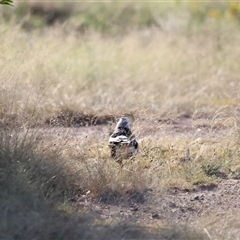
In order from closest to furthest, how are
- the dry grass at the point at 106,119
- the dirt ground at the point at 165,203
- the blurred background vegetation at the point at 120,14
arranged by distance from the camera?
the dry grass at the point at 106,119
the dirt ground at the point at 165,203
the blurred background vegetation at the point at 120,14

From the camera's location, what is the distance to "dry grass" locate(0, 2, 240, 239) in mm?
5453

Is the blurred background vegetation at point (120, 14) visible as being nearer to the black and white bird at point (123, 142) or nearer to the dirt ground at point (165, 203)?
the black and white bird at point (123, 142)

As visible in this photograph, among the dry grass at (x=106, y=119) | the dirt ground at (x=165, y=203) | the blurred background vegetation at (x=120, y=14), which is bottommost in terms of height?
the dirt ground at (x=165, y=203)

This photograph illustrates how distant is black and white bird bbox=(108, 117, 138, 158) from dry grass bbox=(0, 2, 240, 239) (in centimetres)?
11

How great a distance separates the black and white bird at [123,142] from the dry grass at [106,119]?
0.11 meters

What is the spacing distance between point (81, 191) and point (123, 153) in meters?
0.62

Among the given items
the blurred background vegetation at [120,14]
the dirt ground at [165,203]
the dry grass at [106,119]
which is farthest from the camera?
the blurred background vegetation at [120,14]

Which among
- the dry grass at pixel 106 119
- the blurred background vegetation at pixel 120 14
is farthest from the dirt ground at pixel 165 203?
the blurred background vegetation at pixel 120 14

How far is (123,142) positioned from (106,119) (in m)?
2.55

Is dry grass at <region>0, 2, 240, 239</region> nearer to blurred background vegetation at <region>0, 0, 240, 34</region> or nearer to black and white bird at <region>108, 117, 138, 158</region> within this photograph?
black and white bird at <region>108, 117, 138, 158</region>

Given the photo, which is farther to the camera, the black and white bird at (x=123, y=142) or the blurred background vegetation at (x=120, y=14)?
the blurred background vegetation at (x=120, y=14)

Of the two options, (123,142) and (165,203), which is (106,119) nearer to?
(123,142)

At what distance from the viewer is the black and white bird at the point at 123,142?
6.56m

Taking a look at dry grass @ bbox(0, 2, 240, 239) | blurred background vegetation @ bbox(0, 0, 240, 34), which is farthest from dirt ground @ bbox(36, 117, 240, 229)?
blurred background vegetation @ bbox(0, 0, 240, 34)
